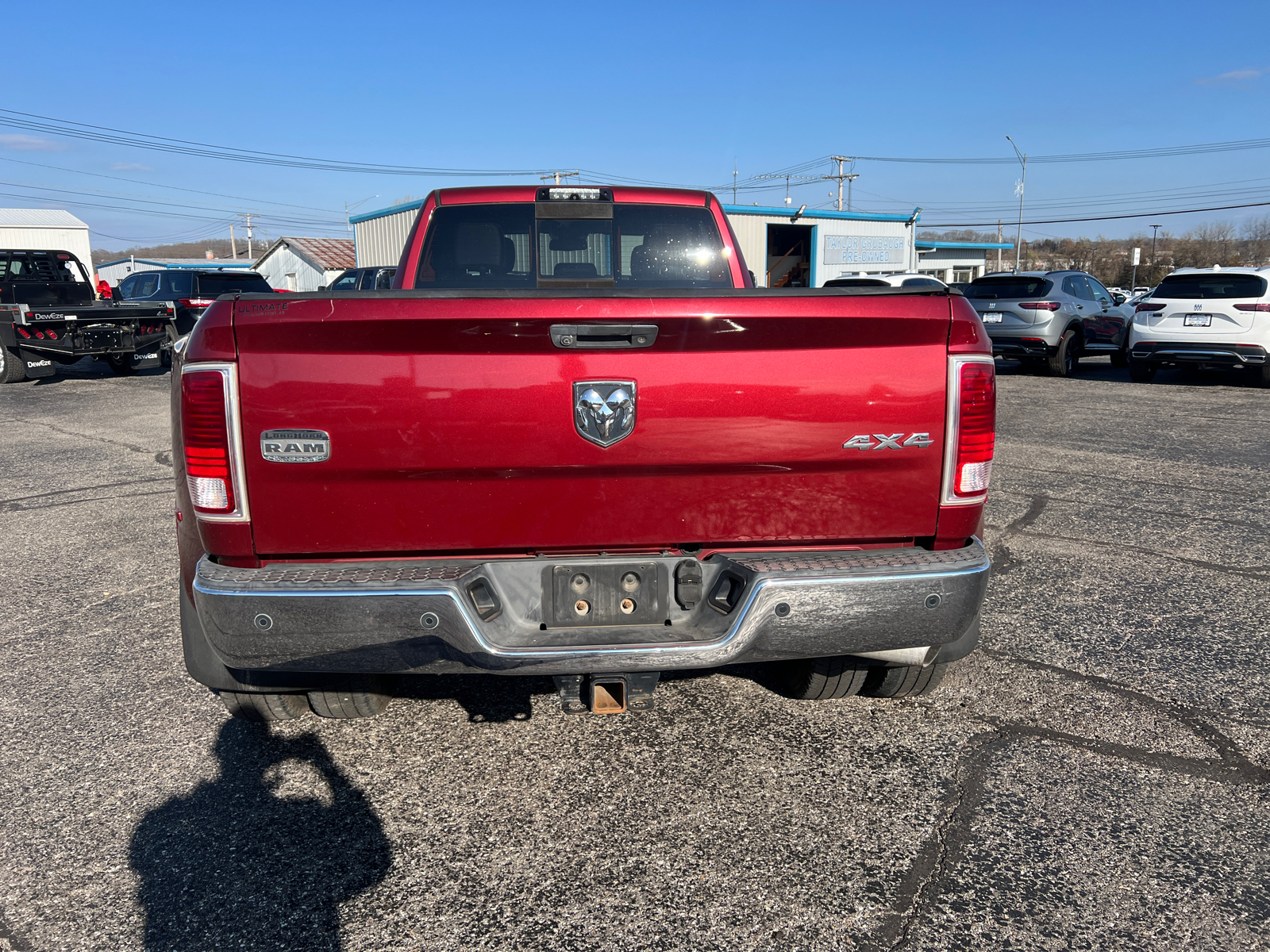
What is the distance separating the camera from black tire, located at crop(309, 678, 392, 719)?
9.89 feet

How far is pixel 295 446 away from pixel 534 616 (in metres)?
0.78

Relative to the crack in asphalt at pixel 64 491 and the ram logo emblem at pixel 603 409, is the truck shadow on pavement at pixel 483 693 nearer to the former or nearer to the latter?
the ram logo emblem at pixel 603 409

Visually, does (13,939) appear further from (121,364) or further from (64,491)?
(121,364)

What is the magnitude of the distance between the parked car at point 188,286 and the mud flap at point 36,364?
2225 mm

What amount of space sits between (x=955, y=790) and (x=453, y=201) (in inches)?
130

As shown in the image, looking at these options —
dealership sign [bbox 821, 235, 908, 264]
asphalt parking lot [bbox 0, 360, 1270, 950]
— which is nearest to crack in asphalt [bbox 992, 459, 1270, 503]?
asphalt parking lot [bbox 0, 360, 1270, 950]

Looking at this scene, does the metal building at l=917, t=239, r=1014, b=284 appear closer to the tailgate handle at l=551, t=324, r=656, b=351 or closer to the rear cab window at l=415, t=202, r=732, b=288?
the rear cab window at l=415, t=202, r=732, b=288

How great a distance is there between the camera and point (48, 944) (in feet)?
7.12

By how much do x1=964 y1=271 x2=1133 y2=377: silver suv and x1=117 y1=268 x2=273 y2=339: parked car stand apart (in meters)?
13.4

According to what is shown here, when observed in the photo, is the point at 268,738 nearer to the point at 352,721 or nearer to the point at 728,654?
the point at 352,721

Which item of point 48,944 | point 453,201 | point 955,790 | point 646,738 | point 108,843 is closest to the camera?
point 48,944

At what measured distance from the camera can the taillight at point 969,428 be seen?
8.14 feet

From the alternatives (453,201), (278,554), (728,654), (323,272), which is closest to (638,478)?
(728,654)

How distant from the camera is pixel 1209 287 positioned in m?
13.2
